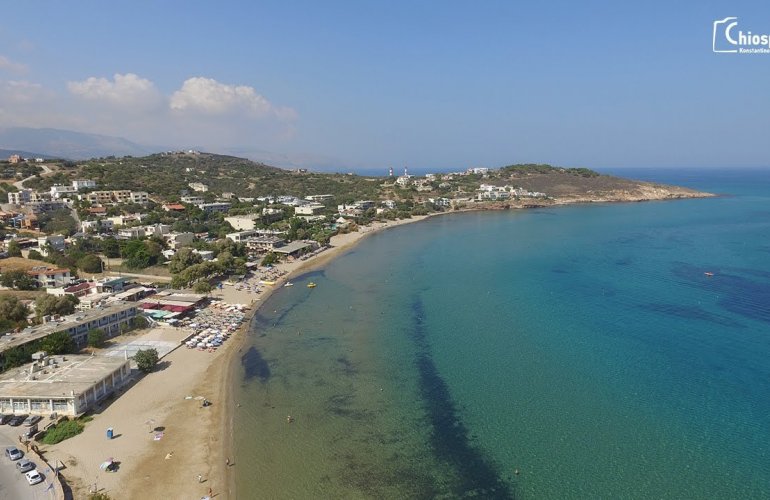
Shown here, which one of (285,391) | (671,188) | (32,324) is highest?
(671,188)

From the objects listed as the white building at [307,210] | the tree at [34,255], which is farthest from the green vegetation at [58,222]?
the white building at [307,210]

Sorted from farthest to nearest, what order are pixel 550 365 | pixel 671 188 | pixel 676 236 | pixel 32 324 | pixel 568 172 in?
pixel 568 172 → pixel 671 188 → pixel 676 236 → pixel 32 324 → pixel 550 365

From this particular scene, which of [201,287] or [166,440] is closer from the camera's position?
[166,440]

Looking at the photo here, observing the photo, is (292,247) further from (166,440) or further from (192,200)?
(166,440)

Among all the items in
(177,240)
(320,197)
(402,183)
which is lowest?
(177,240)

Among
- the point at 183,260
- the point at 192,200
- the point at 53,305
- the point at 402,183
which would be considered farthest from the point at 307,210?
the point at 53,305

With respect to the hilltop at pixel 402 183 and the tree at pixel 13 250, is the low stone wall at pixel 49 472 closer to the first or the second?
the tree at pixel 13 250

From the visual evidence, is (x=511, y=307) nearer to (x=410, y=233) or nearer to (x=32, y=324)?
(x=32, y=324)

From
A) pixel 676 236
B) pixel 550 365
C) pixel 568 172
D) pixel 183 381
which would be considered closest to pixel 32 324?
pixel 183 381
